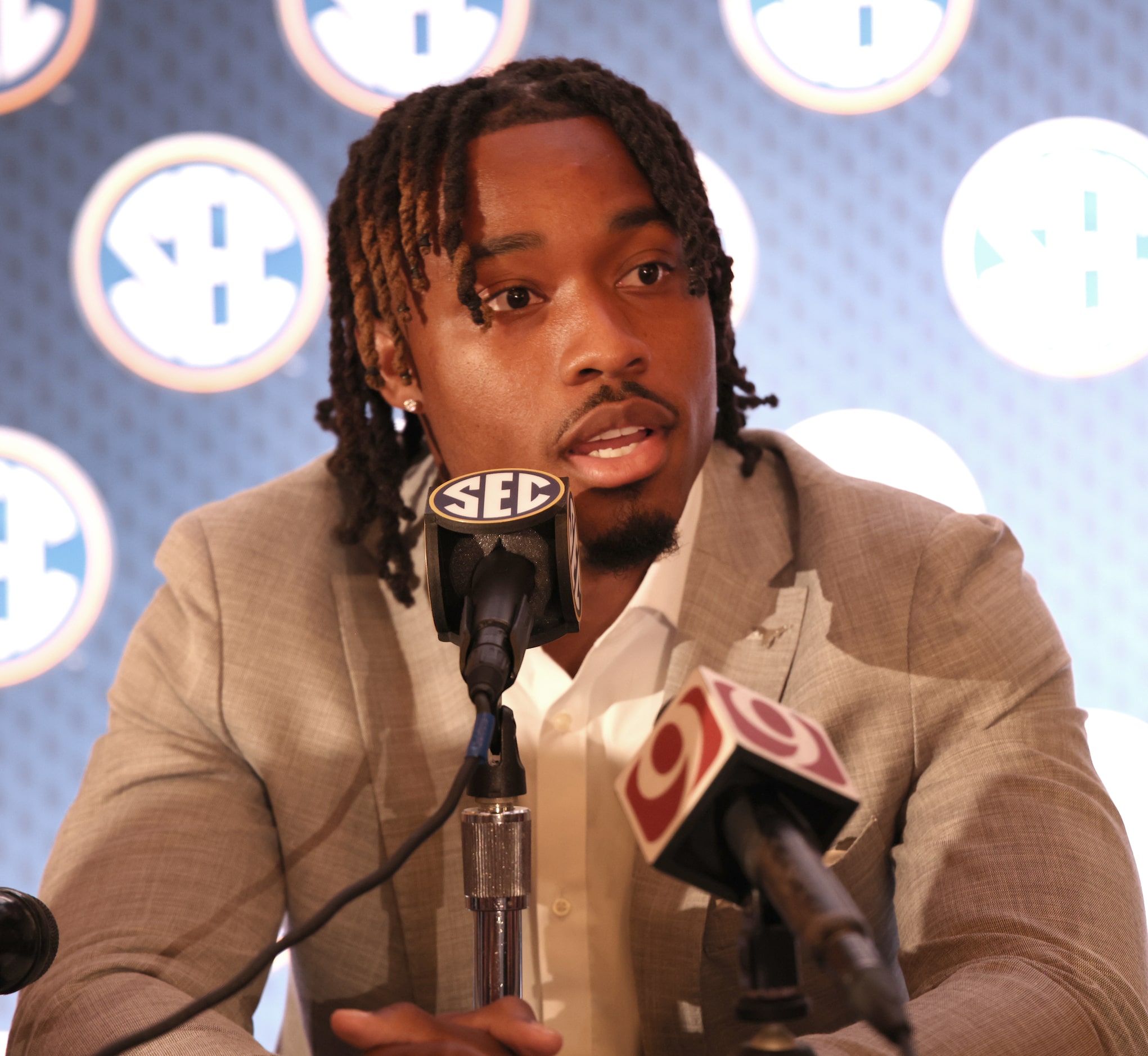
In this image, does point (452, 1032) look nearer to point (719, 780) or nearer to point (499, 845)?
point (499, 845)

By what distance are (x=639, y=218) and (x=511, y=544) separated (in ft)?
1.84

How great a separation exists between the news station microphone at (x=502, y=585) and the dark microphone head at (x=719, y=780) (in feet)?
0.66

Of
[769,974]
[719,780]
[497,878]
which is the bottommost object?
[497,878]

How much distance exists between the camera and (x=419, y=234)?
1.32m

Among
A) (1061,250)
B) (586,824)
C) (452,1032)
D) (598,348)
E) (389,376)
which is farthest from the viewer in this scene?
(1061,250)

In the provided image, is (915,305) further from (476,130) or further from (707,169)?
(476,130)

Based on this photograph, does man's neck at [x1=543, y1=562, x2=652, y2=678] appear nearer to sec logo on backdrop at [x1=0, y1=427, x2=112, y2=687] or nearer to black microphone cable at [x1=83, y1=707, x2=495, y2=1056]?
black microphone cable at [x1=83, y1=707, x2=495, y2=1056]

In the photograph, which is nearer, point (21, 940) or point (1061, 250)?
point (21, 940)

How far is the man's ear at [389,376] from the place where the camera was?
1.44 metres

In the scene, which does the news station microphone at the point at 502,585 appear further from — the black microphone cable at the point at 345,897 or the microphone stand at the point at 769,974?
the microphone stand at the point at 769,974

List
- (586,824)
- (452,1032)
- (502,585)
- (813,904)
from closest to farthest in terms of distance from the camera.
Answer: (813,904) < (502,585) < (452,1032) < (586,824)

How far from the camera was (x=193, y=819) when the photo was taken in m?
1.31

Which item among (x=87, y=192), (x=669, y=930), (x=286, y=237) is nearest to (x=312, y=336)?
(x=286, y=237)

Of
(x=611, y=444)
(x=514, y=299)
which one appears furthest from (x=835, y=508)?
(x=514, y=299)
